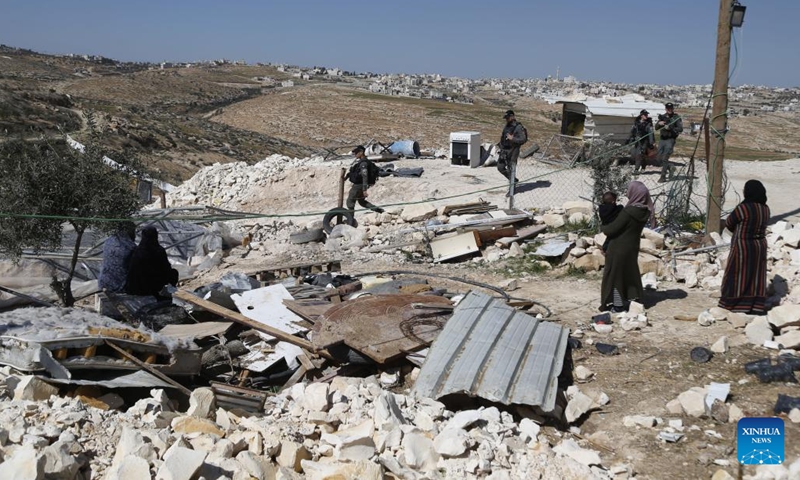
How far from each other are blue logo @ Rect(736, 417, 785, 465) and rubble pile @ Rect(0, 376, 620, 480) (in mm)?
1649

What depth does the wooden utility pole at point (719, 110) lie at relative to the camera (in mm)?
8539

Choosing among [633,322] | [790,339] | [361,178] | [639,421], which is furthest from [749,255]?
[361,178]

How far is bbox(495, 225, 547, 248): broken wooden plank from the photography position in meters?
10.2

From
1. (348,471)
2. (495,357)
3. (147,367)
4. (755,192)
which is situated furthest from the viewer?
(755,192)

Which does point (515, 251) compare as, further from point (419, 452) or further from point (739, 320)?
point (419, 452)

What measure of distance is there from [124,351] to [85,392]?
61 centimetres

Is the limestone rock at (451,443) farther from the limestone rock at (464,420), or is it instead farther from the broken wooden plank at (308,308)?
the broken wooden plank at (308,308)

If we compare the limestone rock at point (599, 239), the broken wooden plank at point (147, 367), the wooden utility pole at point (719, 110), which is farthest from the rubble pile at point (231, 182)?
the broken wooden plank at point (147, 367)

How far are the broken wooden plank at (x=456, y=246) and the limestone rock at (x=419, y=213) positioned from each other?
4.61 feet

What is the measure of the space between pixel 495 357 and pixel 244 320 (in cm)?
249

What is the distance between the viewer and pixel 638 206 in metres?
6.85

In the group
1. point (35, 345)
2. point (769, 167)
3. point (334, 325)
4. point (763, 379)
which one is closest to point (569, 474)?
point (763, 379)

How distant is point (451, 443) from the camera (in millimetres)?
4371

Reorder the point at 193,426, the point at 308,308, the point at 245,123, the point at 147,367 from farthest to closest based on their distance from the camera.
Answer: the point at 245,123
the point at 308,308
the point at 147,367
the point at 193,426
